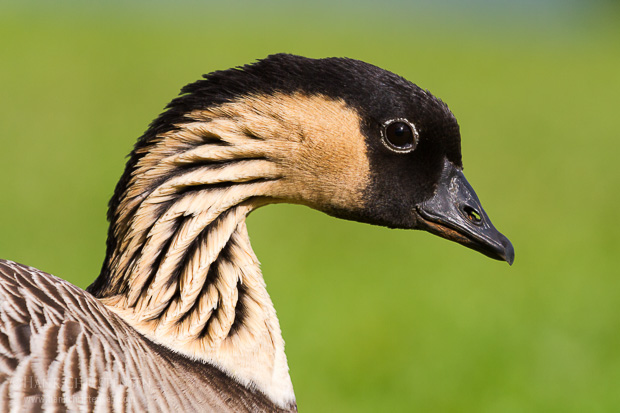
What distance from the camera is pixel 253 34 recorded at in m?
26.8

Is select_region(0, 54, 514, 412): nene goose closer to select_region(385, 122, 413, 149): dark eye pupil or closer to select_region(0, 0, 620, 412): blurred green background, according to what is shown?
select_region(385, 122, 413, 149): dark eye pupil

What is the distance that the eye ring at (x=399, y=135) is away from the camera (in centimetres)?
258

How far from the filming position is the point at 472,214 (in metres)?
2.80

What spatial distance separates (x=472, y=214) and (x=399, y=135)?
0.45 m

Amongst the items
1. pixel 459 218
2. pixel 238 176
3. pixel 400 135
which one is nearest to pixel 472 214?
pixel 459 218

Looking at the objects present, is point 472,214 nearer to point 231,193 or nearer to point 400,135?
point 400,135

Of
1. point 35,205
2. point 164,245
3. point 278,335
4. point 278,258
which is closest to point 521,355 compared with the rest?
point 278,258

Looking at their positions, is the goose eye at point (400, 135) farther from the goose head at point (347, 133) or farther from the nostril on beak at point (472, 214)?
the nostril on beak at point (472, 214)

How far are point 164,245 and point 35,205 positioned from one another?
6.99 metres

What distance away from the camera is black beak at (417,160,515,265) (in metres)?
Answer: 2.75

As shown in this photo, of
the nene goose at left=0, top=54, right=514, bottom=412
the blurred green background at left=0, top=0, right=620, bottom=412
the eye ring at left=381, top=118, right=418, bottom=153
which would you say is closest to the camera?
the nene goose at left=0, top=54, right=514, bottom=412

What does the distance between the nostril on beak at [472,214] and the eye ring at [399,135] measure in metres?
0.33

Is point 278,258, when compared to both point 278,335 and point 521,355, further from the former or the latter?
point 278,335

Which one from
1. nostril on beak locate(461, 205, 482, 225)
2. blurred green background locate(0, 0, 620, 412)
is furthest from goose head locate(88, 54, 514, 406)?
blurred green background locate(0, 0, 620, 412)
